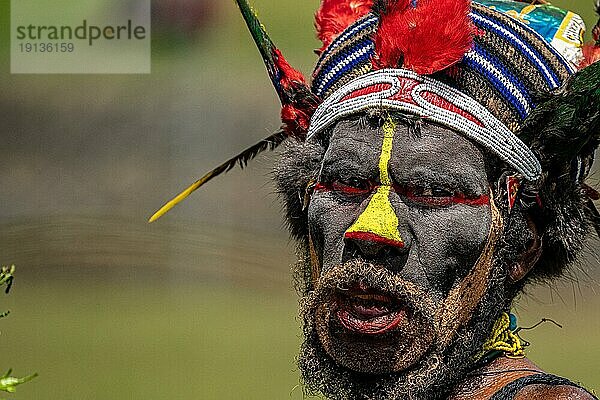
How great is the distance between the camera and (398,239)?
218 cm

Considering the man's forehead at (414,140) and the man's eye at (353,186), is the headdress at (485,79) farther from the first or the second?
the man's eye at (353,186)

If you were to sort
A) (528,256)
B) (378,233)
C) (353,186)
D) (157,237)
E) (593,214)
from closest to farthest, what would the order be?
(378,233) → (353,186) → (528,256) → (593,214) → (157,237)

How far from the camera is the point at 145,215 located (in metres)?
6.00

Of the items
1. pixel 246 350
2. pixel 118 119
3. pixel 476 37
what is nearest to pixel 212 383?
pixel 246 350

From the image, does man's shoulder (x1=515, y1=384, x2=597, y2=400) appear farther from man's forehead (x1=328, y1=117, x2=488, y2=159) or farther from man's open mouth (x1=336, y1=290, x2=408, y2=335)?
man's forehead (x1=328, y1=117, x2=488, y2=159)

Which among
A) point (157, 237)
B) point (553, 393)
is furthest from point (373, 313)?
point (157, 237)

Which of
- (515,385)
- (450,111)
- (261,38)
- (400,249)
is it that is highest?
(261,38)

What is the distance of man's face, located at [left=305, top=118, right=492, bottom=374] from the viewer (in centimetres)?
221

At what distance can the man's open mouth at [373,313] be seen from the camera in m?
2.23

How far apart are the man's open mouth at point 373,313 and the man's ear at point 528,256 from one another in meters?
0.27

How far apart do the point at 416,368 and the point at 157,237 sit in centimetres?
385

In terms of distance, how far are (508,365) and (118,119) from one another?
407cm

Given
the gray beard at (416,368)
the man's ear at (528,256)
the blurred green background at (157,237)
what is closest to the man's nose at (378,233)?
the gray beard at (416,368)

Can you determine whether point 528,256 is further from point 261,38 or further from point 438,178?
point 261,38
